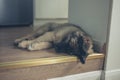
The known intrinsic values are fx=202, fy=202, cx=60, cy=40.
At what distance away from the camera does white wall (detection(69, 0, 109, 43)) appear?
1.79m

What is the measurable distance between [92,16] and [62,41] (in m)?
0.39

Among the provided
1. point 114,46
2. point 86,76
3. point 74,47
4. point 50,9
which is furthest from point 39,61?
point 50,9

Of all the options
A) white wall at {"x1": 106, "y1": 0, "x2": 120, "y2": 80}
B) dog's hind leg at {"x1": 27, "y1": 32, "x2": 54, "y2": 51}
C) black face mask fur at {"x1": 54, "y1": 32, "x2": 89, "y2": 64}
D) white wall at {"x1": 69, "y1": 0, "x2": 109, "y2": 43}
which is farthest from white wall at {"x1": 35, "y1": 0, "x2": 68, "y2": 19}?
white wall at {"x1": 106, "y1": 0, "x2": 120, "y2": 80}

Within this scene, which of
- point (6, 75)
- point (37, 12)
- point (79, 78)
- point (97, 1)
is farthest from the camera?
point (37, 12)

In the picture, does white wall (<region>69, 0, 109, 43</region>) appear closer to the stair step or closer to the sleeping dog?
the sleeping dog

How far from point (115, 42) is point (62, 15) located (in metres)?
1.94

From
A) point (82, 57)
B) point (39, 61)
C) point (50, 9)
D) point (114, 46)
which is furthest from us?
point (50, 9)

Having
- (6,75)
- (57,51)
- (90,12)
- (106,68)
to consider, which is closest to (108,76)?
(106,68)

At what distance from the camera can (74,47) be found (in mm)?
1674

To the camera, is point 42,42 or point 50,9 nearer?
point 42,42

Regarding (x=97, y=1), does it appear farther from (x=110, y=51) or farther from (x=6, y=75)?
(x=6, y=75)

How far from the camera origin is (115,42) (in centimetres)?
180

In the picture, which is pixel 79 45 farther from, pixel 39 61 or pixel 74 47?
pixel 39 61

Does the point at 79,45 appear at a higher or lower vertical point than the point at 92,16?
lower
